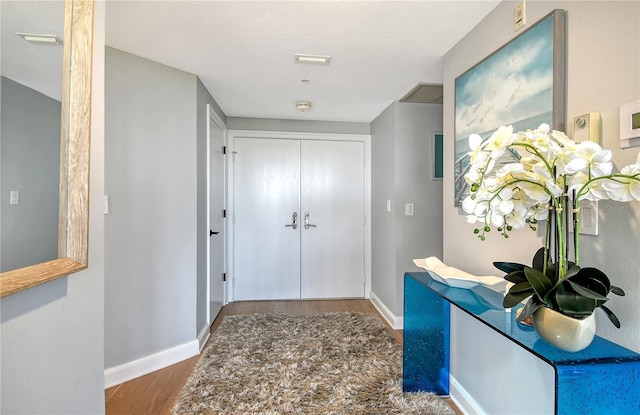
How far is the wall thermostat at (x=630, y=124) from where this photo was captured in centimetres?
88

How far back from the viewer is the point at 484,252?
1.60 m

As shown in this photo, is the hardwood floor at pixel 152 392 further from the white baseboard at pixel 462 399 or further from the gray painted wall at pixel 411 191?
the gray painted wall at pixel 411 191

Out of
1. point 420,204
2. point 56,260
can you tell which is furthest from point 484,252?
point 56,260

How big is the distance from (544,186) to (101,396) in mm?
1643

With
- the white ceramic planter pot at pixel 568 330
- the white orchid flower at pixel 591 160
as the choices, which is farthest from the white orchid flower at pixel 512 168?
the white ceramic planter pot at pixel 568 330

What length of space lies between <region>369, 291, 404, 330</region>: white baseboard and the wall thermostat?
238 cm

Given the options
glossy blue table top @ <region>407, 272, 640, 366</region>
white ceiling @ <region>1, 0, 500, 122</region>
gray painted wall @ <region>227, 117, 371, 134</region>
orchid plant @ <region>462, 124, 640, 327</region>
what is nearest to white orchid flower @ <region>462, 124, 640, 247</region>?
orchid plant @ <region>462, 124, 640, 327</region>

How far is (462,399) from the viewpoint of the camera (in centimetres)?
178

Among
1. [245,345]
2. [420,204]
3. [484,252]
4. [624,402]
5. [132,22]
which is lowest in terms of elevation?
[245,345]

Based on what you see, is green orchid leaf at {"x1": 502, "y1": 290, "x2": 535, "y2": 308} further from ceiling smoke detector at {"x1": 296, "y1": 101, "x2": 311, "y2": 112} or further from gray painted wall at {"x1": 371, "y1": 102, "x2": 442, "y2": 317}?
ceiling smoke detector at {"x1": 296, "y1": 101, "x2": 311, "y2": 112}

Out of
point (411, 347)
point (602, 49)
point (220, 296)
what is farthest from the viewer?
point (220, 296)

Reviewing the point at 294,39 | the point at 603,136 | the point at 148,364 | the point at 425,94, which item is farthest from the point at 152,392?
the point at 425,94

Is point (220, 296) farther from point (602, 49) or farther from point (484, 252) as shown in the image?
point (602, 49)

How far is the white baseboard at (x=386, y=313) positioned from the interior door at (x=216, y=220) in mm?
1753
